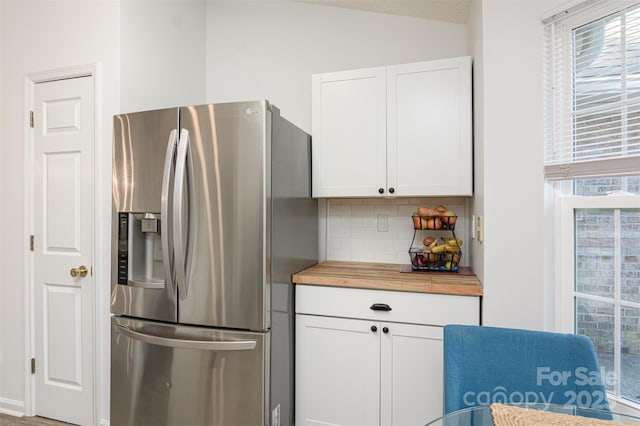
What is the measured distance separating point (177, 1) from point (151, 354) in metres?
2.39

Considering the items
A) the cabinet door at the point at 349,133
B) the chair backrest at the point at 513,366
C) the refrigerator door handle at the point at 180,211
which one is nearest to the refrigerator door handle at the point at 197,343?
the refrigerator door handle at the point at 180,211

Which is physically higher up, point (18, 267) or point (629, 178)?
point (629, 178)

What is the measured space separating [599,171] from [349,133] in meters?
1.28

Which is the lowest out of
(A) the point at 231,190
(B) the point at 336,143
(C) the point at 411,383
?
(C) the point at 411,383

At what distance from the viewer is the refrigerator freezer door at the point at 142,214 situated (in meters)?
1.84

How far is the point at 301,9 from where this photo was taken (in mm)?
2738

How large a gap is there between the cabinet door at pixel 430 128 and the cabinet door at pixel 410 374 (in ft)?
2.65

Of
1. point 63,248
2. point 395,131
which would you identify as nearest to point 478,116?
point 395,131

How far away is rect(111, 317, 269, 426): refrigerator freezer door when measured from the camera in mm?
1728

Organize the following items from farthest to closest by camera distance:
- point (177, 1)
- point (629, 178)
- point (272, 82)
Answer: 1. point (272, 82)
2. point (177, 1)
3. point (629, 178)

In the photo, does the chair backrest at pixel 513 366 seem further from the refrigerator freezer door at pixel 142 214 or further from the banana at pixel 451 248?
the refrigerator freezer door at pixel 142 214

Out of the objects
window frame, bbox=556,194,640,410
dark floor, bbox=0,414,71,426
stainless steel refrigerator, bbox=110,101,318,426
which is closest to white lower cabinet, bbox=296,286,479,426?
stainless steel refrigerator, bbox=110,101,318,426

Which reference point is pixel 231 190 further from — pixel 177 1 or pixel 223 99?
pixel 177 1

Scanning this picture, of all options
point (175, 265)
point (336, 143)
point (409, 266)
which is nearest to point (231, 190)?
point (175, 265)
